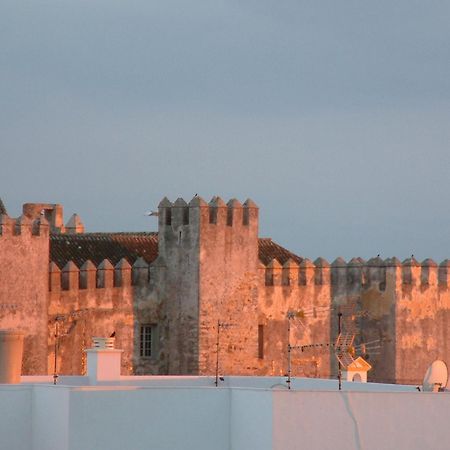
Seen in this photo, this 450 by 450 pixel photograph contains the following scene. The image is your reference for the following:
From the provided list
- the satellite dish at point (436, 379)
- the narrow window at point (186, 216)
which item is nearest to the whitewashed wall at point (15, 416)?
the satellite dish at point (436, 379)

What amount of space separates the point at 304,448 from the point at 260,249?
2772cm

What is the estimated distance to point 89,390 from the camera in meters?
36.8

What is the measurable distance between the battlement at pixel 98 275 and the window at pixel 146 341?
3.77 feet

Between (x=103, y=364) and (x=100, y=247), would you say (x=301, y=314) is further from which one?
(x=103, y=364)

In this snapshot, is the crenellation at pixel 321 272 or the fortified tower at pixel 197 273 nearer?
the fortified tower at pixel 197 273

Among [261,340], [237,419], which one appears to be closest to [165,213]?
[261,340]

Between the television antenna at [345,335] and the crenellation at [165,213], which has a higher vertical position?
the crenellation at [165,213]

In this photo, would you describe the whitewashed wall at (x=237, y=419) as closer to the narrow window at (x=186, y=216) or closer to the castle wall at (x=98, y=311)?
the castle wall at (x=98, y=311)

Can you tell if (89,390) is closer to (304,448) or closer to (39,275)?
(304,448)

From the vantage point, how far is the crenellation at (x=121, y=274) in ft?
181

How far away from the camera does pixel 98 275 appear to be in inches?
2153

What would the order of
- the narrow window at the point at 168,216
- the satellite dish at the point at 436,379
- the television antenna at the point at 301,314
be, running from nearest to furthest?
the satellite dish at the point at 436,379 → the narrow window at the point at 168,216 → the television antenna at the point at 301,314

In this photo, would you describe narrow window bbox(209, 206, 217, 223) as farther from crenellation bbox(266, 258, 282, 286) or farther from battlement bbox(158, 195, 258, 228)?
crenellation bbox(266, 258, 282, 286)

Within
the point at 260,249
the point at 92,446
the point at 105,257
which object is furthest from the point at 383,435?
the point at 260,249
